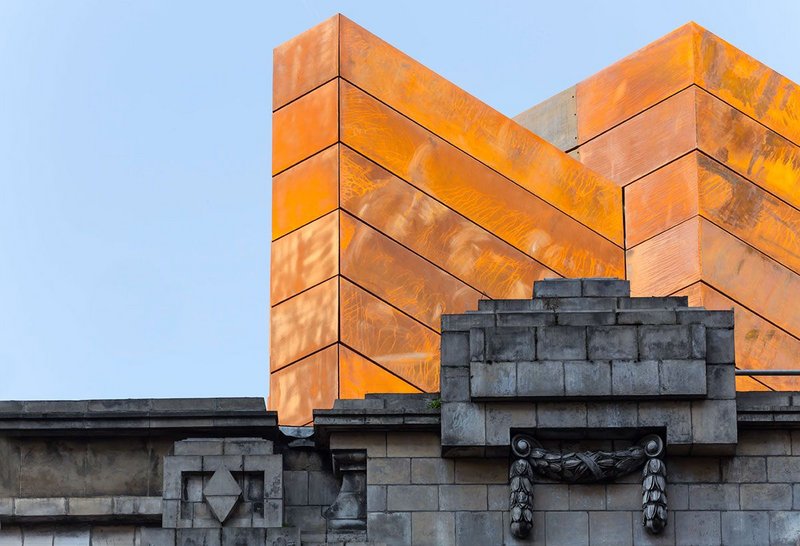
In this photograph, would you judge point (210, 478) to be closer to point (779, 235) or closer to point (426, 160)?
point (426, 160)

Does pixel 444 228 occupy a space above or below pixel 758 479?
above

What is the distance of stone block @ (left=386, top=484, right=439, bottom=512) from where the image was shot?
1110 inches

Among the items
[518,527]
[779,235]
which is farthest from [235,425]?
[779,235]

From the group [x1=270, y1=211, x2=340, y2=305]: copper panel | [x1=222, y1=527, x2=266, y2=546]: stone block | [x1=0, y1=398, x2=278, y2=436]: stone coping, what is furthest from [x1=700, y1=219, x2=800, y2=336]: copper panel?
[x1=222, y1=527, x2=266, y2=546]: stone block

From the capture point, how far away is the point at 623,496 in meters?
28.1

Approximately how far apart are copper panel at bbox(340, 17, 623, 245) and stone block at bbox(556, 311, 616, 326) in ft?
54.5

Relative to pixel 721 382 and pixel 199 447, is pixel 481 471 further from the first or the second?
pixel 199 447

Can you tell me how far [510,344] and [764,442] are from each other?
132 inches

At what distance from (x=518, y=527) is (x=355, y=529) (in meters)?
2.02

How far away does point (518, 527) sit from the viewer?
27766 millimetres

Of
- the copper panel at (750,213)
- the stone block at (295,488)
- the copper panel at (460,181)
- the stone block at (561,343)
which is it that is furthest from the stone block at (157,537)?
the copper panel at (750,213)

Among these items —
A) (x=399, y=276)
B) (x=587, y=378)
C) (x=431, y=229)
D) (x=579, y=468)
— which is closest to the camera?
(x=579, y=468)

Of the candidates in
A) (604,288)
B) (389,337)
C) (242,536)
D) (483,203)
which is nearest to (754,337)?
(483,203)

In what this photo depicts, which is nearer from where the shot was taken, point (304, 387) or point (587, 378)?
point (587, 378)
